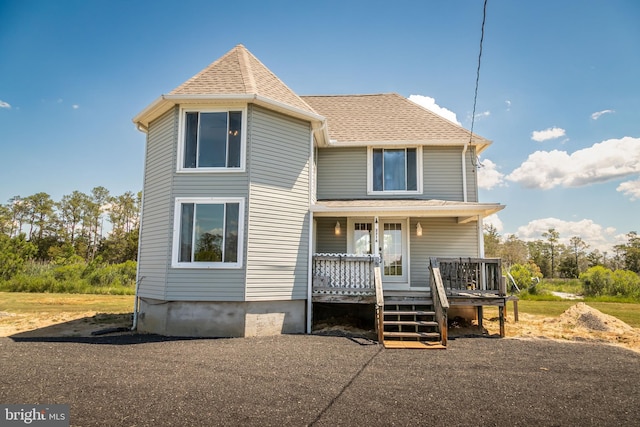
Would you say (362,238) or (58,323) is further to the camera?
(362,238)

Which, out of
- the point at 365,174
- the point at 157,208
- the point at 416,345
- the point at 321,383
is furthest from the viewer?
the point at 365,174

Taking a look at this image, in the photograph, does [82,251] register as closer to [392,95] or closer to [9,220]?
[9,220]

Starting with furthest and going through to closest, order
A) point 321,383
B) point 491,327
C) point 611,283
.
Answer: point 611,283 → point 491,327 → point 321,383

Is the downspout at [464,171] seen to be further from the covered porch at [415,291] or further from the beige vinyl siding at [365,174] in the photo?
the covered porch at [415,291]

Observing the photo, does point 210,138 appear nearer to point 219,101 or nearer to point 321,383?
point 219,101

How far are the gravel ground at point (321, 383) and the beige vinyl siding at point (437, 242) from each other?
12.8 ft

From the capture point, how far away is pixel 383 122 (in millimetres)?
13484

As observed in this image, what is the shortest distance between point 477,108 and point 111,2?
12.3 m

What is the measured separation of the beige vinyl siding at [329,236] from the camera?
39.3ft

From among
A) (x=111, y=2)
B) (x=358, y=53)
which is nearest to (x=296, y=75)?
(x=358, y=53)

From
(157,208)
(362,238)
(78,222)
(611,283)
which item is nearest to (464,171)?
(362,238)

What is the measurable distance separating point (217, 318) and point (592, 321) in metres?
10.5

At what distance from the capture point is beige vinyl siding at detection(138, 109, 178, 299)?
29.9 feet
